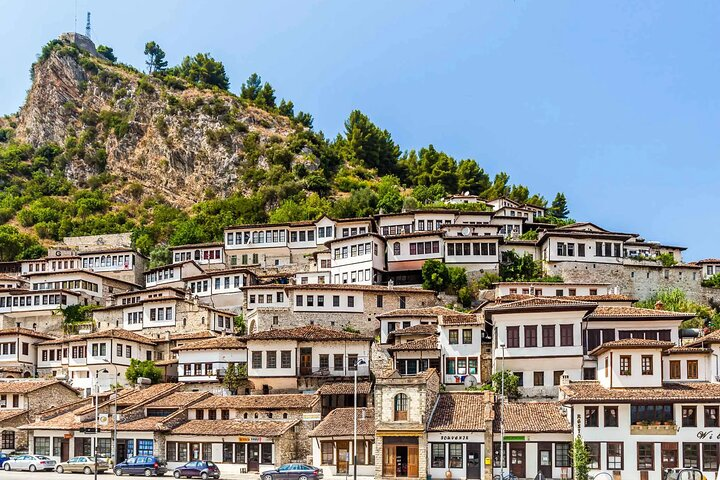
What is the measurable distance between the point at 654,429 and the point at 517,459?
7.25 metres

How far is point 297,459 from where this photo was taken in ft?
175

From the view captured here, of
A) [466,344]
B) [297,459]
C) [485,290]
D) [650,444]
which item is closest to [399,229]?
[485,290]

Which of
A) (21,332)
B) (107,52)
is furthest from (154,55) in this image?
(21,332)

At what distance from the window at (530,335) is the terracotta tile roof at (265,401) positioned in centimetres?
1355

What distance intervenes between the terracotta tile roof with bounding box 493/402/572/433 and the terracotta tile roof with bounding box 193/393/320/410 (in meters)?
12.2

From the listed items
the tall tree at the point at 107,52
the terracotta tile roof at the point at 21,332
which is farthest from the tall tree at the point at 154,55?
the terracotta tile roof at the point at 21,332

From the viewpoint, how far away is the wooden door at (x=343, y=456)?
50.8 metres

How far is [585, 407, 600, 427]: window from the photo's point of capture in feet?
152

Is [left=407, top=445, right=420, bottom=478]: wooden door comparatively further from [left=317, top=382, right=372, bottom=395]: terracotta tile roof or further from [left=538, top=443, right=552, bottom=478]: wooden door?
[left=317, top=382, right=372, bottom=395]: terracotta tile roof

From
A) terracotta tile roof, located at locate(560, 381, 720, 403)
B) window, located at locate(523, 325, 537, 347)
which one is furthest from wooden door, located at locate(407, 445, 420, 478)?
window, located at locate(523, 325, 537, 347)

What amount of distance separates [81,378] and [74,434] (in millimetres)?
15934

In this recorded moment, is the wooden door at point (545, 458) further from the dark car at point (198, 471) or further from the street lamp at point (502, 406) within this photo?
the dark car at point (198, 471)

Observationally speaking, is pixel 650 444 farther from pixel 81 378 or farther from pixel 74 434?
pixel 81 378

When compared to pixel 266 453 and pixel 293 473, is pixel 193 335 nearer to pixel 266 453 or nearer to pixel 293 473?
pixel 266 453
